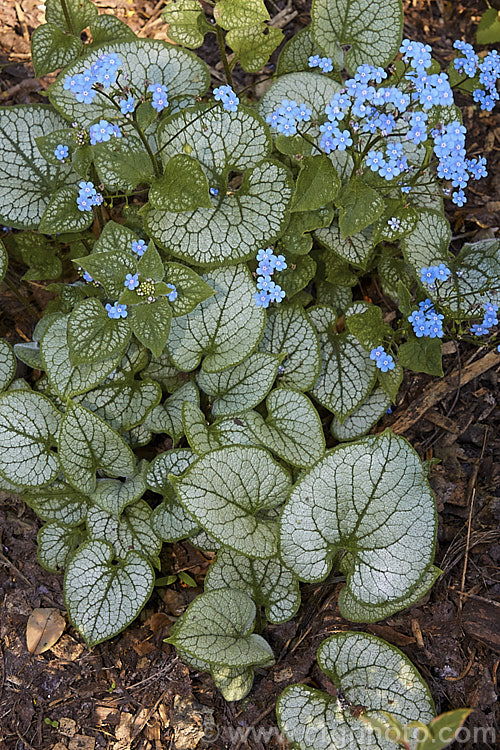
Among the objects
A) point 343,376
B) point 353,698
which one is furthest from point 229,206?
point 353,698

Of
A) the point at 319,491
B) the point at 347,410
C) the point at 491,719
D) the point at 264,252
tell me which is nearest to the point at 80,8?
the point at 264,252

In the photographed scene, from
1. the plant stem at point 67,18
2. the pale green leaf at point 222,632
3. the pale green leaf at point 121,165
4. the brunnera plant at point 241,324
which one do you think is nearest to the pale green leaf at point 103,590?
the brunnera plant at point 241,324

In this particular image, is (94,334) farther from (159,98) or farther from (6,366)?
(159,98)

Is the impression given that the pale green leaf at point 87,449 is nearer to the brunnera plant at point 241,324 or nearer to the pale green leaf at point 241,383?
the brunnera plant at point 241,324

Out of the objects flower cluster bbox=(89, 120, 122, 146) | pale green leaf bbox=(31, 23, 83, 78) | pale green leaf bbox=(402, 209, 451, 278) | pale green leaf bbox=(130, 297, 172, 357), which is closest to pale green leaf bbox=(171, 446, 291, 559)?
pale green leaf bbox=(130, 297, 172, 357)

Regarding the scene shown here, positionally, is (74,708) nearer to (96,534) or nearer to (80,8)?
(96,534)
